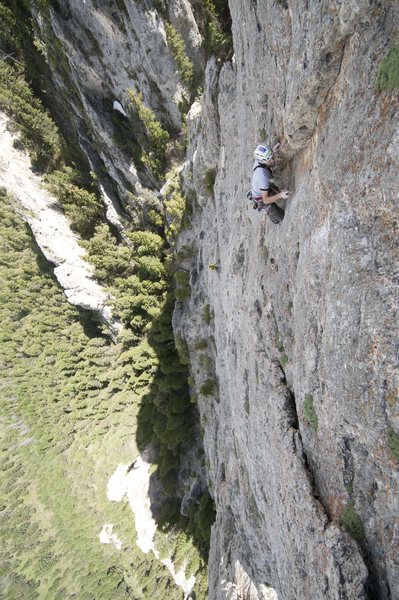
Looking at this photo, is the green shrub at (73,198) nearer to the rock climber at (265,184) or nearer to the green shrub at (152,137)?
the green shrub at (152,137)

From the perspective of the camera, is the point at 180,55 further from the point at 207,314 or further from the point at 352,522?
the point at 352,522

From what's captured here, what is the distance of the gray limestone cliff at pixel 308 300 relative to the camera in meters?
6.94

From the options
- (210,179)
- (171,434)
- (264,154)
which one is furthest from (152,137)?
(171,434)

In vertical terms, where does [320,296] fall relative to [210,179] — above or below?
below

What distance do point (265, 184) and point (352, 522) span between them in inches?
361

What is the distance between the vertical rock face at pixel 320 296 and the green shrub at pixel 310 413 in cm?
9

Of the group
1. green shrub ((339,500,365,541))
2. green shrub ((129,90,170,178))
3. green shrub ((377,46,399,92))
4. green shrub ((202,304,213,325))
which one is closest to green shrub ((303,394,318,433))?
green shrub ((339,500,365,541))

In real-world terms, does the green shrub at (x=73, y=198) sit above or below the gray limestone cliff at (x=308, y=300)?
above

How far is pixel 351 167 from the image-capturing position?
739 cm

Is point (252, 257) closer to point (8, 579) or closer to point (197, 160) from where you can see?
point (197, 160)

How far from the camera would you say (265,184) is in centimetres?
1023

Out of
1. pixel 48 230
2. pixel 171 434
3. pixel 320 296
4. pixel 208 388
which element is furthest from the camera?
pixel 48 230

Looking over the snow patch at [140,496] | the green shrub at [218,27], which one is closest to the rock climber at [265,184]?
the green shrub at [218,27]

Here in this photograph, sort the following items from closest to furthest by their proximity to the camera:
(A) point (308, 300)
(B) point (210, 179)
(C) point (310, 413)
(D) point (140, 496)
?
(A) point (308, 300) < (C) point (310, 413) < (B) point (210, 179) < (D) point (140, 496)
